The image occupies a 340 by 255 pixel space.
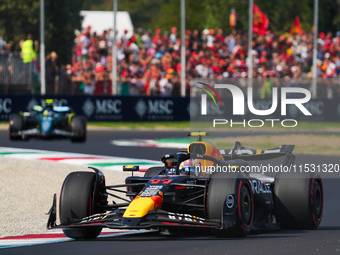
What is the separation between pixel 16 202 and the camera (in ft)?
33.7

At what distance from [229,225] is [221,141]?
4.94 ft

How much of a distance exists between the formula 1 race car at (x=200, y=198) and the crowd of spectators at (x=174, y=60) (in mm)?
17654

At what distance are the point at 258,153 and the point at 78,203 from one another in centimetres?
213

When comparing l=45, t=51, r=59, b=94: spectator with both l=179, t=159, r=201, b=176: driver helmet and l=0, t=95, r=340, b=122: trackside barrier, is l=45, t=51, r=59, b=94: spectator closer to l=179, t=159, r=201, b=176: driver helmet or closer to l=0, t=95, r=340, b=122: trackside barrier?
l=0, t=95, r=340, b=122: trackside barrier

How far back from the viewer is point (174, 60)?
27719 millimetres

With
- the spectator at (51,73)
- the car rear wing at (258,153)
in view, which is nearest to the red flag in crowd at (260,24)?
the spectator at (51,73)

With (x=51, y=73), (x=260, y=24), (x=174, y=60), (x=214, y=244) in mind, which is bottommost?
(x=214, y=244)

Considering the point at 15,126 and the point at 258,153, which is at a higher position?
the point at 258,153

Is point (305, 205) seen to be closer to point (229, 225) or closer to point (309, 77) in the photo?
point (229, 225)

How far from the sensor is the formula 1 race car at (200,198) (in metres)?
7.11

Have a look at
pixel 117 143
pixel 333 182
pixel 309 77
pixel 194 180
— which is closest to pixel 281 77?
pixel 309 77

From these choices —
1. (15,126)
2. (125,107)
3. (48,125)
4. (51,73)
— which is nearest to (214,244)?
(48,125)

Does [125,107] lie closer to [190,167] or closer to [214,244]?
[190,167]

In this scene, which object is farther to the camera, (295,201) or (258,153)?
(258,153)
